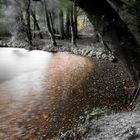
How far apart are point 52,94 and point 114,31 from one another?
17.1 feet

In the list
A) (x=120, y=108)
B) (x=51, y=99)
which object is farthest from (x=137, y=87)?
(x=51, y=99)

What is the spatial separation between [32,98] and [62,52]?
16.5 m

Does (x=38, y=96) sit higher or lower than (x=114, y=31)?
lower

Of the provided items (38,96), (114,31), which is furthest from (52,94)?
(114,31)

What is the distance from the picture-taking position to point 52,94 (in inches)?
537

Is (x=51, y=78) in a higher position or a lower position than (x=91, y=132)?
lower

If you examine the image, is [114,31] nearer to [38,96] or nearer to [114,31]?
[114,31]

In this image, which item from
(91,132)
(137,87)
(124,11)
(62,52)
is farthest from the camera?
(62,52)

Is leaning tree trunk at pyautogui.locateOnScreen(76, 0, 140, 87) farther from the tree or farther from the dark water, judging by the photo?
the dark water

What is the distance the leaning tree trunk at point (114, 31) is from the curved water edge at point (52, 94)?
1.68m

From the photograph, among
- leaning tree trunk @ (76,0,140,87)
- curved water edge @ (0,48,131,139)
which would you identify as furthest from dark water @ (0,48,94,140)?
leaning tree trunk @ (76,0,140,87)

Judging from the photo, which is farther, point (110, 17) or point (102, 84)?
point (102, 84)

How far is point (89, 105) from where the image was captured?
11023 mm

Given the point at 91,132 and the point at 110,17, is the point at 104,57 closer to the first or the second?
the point at 110,17
